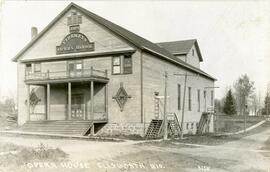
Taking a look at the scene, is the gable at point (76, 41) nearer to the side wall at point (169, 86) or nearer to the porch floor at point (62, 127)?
the side wall at point (169, 86)

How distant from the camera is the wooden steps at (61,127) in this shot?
70.4 ft

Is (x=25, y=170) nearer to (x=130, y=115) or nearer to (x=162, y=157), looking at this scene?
(x=162, y=157)

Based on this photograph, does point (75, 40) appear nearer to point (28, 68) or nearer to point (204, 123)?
point (28, 68)

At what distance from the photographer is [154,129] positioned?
2370 cm

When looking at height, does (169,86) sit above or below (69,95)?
above

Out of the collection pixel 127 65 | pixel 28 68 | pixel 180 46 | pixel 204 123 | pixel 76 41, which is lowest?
pixel 204 123

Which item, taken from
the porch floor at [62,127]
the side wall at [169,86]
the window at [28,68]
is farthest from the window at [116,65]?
the window at [28,68]

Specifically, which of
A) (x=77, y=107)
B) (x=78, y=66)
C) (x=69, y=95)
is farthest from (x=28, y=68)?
(x=69, y=95)

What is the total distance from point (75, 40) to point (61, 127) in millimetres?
6272

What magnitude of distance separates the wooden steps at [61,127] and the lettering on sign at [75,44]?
5.15 m

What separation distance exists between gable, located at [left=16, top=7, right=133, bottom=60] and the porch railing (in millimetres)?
1370

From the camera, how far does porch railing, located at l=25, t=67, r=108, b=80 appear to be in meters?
23.2

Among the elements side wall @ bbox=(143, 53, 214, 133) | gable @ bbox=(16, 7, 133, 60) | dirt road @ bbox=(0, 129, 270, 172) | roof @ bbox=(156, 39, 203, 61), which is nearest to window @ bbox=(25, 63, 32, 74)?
gable @ bbox=(16, 7, 133, 60)

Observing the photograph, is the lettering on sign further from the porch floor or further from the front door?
the porch floor
